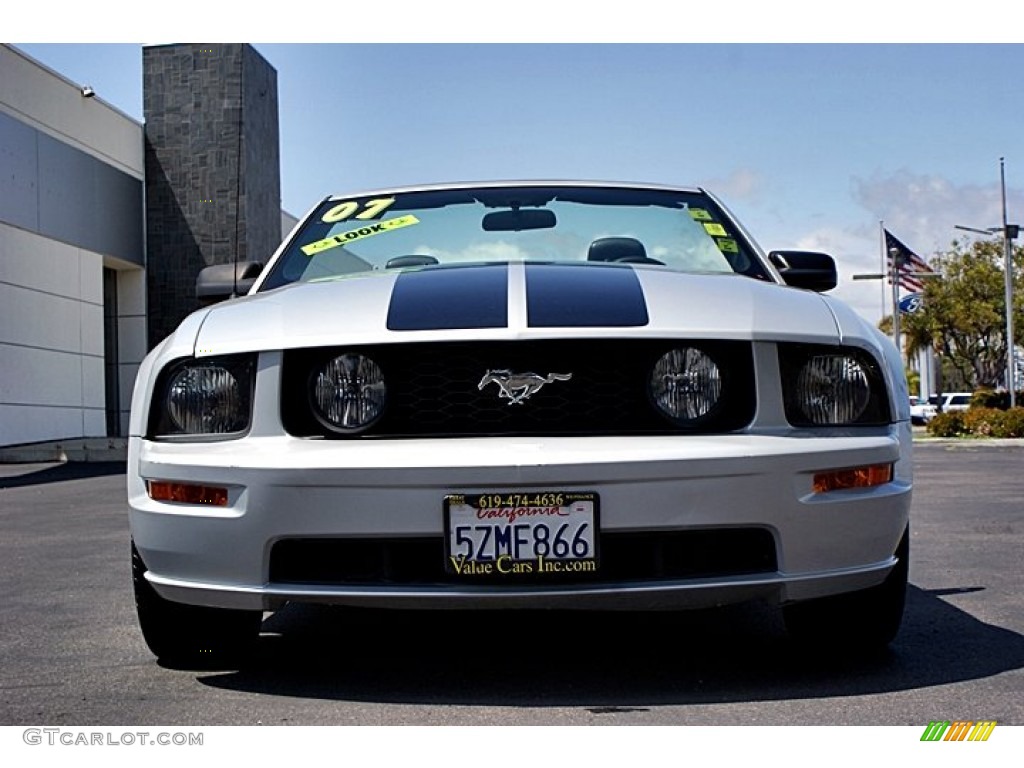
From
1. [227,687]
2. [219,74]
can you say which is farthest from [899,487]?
[219,74]

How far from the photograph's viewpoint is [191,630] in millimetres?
3557

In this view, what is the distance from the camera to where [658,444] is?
313 centimetres

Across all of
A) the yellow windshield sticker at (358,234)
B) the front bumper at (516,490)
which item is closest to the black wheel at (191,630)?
the front bumper at (516,490)

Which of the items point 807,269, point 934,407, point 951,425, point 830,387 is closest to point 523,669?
point 830,387

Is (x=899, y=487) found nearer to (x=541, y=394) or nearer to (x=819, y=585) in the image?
(x=819, y=585)

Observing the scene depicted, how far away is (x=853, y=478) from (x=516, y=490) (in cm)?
84

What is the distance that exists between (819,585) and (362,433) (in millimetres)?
1151

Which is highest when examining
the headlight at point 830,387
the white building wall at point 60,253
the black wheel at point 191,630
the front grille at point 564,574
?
the white building wall at point 60,253

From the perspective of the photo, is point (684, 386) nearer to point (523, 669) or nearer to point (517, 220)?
point (523, 669)

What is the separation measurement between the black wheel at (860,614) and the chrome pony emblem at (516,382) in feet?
3.15

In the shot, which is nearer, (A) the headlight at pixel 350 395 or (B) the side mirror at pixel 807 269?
(A) the headlight at pixel 350 395

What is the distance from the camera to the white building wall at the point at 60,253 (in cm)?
2253

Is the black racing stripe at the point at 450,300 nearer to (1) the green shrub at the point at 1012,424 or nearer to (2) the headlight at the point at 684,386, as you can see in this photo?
(2) the headlight at the point at 684,386

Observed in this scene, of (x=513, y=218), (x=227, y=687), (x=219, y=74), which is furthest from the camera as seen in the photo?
(x=219, y=74)
